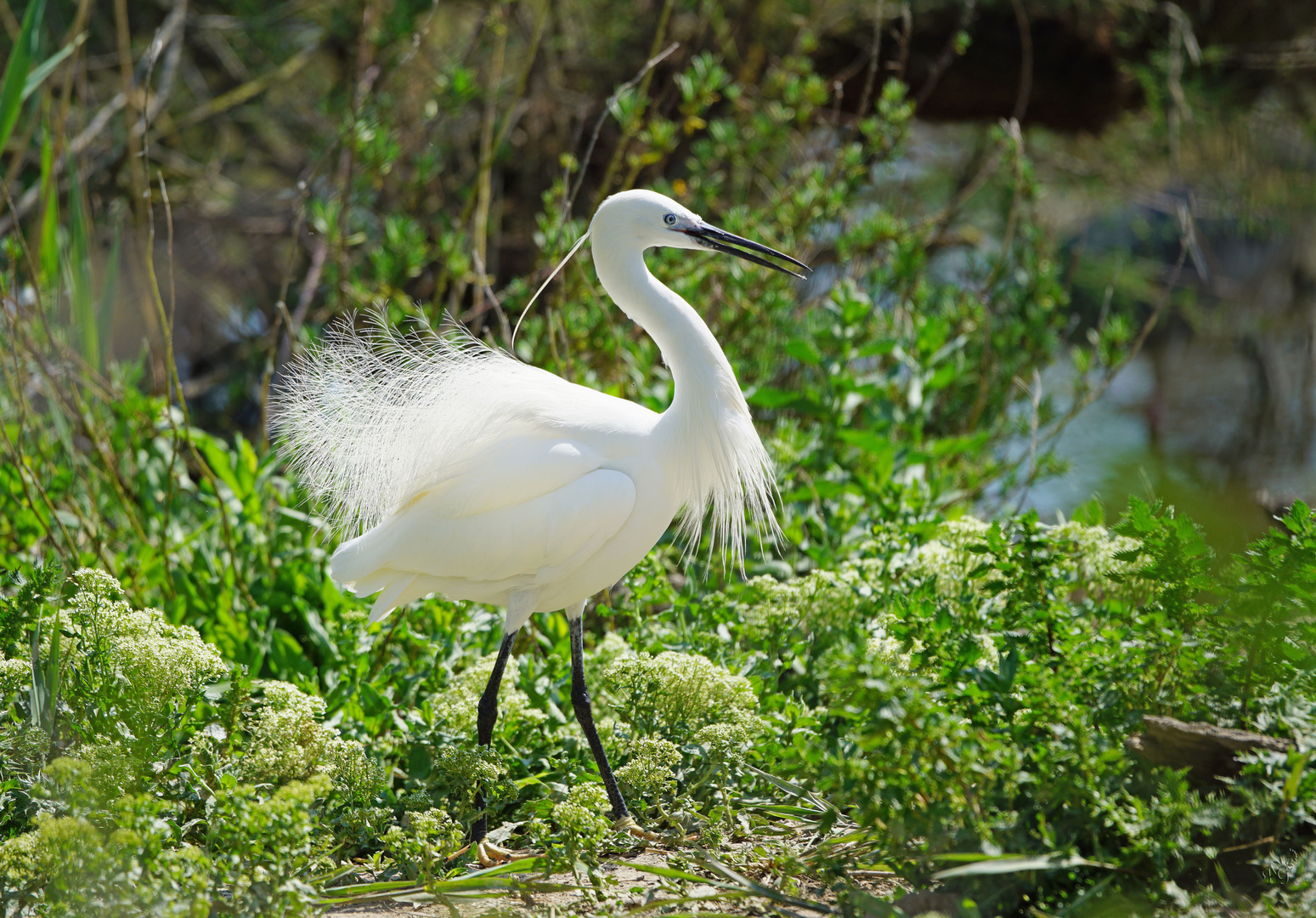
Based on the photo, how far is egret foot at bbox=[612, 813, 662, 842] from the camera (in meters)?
2.54

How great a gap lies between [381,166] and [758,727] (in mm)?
2772

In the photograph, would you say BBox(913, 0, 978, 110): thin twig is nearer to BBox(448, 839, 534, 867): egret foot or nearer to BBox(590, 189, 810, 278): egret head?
BBox(590, 189, 810, 278): egret head

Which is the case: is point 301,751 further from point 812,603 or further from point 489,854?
point 812,603

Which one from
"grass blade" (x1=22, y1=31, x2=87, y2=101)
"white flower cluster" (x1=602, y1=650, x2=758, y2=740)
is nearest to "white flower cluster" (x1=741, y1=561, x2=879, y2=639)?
"white flower cluster" (x1=602, y1=650, x2=758, y2=740)

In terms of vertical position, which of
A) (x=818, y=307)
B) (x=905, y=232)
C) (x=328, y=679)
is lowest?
(x=328, y=679)

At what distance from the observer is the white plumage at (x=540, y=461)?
8.37ft

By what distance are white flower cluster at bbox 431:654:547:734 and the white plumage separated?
0.25m

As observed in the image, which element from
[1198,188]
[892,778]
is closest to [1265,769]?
[892,778]

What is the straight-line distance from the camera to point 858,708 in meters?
1.73

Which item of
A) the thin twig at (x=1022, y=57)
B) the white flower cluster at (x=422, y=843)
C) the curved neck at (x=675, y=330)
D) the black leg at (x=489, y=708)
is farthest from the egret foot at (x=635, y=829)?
the thin twig at (x=1022, y=57)

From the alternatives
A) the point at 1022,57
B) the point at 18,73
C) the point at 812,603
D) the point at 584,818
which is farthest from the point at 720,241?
the point at 1022,57

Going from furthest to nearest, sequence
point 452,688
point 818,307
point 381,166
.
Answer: point 818,307 < point 381,166 < point 452,688

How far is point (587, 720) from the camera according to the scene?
278cm

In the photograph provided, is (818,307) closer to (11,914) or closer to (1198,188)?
(1198,188)
